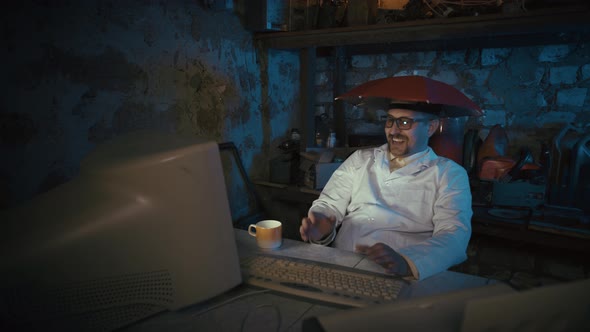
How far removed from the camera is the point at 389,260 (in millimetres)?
1277

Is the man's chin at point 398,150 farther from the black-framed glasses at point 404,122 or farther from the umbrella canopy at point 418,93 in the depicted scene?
the umbrella canopy at point 418,93

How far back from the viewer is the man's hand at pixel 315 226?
5.77ft

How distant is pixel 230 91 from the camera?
3254mm

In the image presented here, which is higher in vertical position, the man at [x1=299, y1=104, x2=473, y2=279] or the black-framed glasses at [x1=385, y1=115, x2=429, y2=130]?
the black-framed glasses at [x1=385, y1=115, x2=429, y2=130]

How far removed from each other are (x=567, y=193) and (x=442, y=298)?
262 cm

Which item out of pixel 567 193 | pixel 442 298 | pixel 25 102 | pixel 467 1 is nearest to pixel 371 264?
pixel 442 298

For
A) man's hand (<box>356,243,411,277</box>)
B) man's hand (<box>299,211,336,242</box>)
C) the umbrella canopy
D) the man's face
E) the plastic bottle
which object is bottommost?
man's hand (<box>299,211,336,242</box>)

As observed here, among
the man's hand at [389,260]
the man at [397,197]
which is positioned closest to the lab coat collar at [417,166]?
the man at [397,197]

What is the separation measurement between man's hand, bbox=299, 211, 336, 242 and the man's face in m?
0.54

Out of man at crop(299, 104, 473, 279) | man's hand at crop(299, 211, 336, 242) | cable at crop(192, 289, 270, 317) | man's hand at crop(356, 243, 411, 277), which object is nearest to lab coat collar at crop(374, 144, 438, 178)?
man at crop(299, 104, 473, 279)

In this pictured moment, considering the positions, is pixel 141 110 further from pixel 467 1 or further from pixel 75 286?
pixel 467 1

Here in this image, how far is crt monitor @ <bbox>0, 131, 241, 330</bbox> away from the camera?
2.46 ft

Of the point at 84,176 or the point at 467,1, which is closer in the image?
Result: the point at 84,176

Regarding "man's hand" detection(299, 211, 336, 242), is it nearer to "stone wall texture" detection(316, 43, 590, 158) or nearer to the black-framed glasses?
the black-framed glasses
